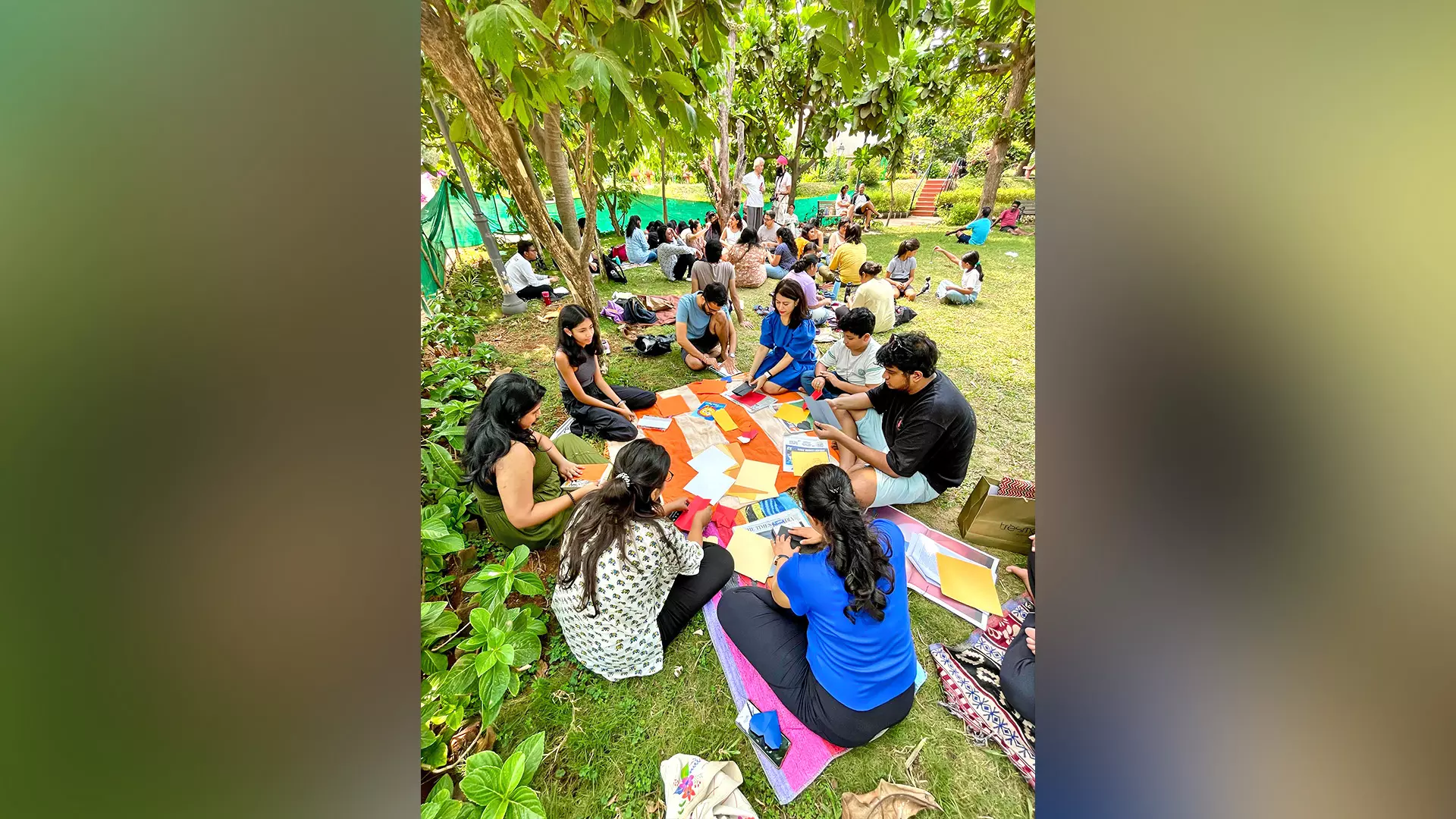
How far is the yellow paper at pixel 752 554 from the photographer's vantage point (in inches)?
106

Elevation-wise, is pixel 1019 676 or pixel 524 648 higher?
pixel 524 648

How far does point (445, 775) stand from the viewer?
170 cm

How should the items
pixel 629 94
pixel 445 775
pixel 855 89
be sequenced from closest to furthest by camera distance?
1. pixel 629 94
2. pixel 855 89
3. pixel 445 775

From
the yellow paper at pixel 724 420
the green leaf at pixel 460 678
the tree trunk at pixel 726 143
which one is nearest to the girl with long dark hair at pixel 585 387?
the yellow paper at pixel 724 420

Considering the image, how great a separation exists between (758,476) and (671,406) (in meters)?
1.27

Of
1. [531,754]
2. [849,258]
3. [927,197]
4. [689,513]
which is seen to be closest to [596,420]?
[689,513]

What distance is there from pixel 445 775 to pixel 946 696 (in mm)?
2076

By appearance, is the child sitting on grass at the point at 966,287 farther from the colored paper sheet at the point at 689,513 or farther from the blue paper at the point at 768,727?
the blue paper at the point at 768,727

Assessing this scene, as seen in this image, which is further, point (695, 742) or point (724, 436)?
point (724, 436)

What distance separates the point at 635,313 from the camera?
6.33 metres

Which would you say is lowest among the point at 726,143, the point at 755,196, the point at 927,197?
the point at 927,197

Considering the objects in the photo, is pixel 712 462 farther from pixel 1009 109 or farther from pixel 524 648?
pixel 1009 109
